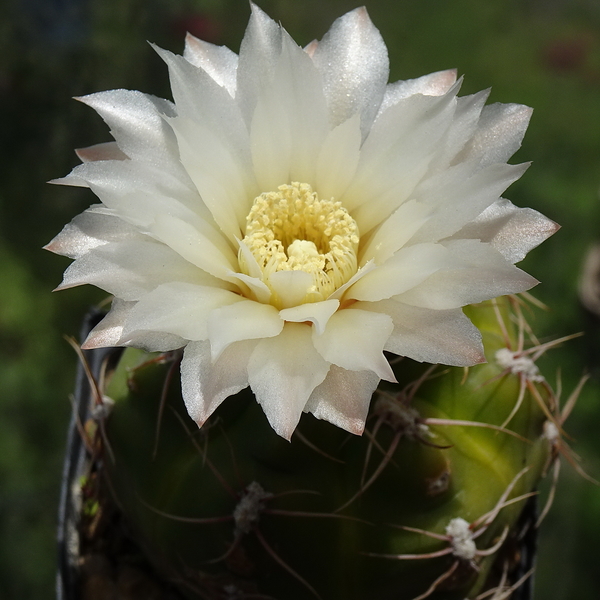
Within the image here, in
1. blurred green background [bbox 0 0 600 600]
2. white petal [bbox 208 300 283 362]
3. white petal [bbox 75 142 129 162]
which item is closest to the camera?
white petal [bbox 208 300 283 362]

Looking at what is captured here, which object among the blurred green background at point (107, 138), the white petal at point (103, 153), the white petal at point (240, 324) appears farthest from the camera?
the blurred green background at point (107, 138)

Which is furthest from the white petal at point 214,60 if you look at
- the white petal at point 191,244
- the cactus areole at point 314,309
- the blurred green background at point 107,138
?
the blurred green background at point 107,138

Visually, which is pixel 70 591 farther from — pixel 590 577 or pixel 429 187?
pixel 590 577

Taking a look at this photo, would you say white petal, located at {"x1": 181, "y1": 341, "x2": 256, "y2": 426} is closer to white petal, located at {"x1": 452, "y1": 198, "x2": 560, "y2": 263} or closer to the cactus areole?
the cactus areole

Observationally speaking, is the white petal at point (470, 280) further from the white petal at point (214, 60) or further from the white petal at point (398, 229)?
the white petal at point (214, 60)

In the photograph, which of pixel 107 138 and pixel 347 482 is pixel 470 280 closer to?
pixel 347 482

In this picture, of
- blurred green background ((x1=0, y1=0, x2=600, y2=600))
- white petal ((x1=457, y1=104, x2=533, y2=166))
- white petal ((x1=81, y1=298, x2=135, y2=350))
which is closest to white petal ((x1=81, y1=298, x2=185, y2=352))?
white petal ((x1=81, y1=298, x2=135, y2=350))

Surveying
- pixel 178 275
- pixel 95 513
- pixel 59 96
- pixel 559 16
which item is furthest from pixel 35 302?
pixel 559 16
